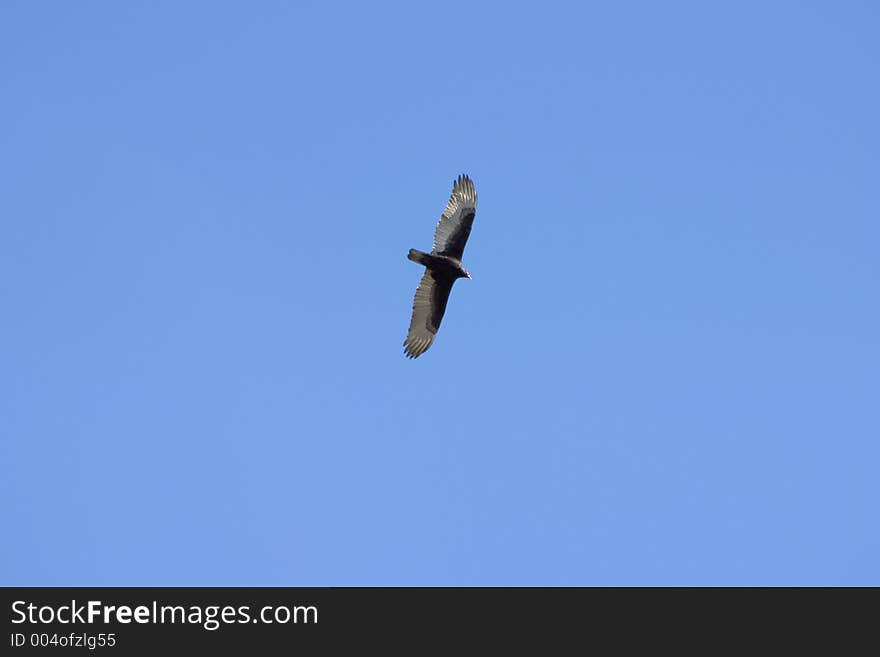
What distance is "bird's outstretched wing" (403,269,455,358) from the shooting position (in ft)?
211

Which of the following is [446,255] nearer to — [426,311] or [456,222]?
[456,222]

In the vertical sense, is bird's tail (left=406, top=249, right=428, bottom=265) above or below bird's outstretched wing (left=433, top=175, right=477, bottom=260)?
below

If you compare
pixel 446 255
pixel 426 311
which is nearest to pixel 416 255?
pixel 446 255

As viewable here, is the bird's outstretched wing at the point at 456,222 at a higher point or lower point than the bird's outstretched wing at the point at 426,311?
higher

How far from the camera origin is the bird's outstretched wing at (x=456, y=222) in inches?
2499

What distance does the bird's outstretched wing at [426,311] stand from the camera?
64.2 m

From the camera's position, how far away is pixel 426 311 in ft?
213

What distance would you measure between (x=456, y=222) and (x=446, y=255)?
1182mm

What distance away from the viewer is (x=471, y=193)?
63.9m

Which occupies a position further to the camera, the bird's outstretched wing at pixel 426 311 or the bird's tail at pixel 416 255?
the bird's outstretched wing at pixel 426 311

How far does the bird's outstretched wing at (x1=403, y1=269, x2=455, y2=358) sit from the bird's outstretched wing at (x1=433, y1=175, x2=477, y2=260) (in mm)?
1065
